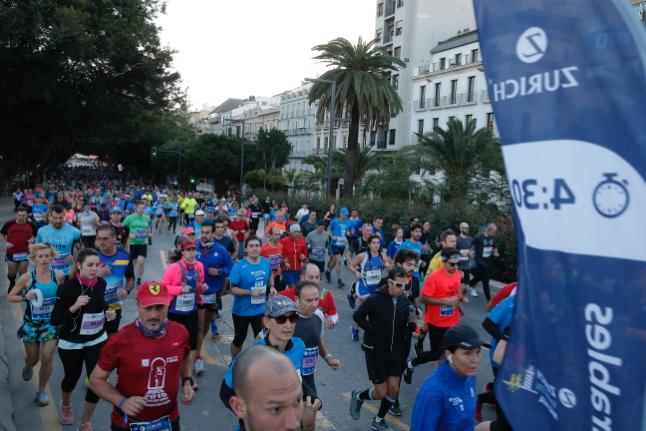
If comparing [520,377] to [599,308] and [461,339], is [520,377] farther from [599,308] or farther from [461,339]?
[461,339]

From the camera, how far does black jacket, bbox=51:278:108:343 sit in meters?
4.96

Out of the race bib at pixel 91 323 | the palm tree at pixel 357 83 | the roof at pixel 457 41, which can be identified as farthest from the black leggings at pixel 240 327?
the roof at pixel 457 41

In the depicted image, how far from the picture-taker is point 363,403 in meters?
6.14

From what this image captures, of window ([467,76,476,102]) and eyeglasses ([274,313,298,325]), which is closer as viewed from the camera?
eyeglasses ([274,313,298,325])

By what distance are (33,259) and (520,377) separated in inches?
220

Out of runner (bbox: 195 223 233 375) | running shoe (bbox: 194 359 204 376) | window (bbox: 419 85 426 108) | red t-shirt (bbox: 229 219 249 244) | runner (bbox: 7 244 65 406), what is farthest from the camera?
window (bbox: 419 85 426 108)

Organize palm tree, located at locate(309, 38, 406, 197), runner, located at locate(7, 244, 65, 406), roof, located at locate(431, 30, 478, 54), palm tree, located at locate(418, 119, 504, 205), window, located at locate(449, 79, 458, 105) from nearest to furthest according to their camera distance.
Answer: runner, located at locate(7, 244, 65, 406)
palm tree, located at locate(418, 119, 504, 205)
palm tree, located at locate(309, 38, 406, 197)
roof, located at locate(431, 30, 478, 54)
window, located at locate(449, 79, 458, 105)

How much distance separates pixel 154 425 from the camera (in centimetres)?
369

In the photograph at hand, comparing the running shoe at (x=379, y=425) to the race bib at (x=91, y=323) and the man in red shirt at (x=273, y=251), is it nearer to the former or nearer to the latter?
the race bib at (x=91, y=323)

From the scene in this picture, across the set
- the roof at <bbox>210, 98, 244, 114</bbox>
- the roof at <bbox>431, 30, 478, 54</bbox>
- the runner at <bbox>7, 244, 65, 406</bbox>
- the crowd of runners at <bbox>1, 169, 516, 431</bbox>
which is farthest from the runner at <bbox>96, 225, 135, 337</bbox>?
the roof at <bbox>210, 98, 244, 114</bbox>

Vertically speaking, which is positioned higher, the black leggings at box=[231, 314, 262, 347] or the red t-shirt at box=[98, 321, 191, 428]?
the red t-shirt at box=[98, 321, 191, 428]

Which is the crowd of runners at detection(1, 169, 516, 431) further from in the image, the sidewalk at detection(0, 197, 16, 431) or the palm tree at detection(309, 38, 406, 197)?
the palm tree at detection(309, 38, 406, 197)

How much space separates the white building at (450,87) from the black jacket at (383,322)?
36.4 metres

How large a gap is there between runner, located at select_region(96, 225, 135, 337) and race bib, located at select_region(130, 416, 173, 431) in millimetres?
2698
